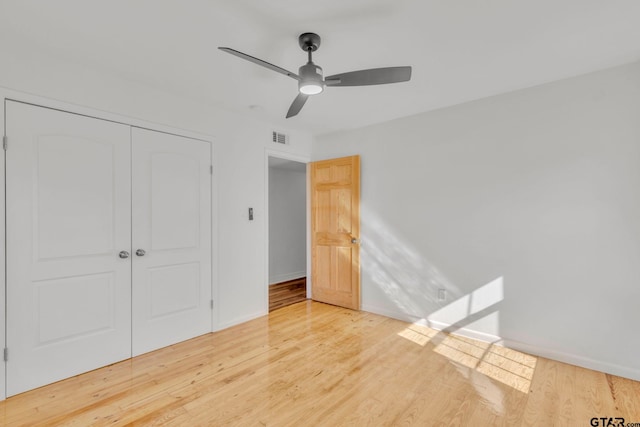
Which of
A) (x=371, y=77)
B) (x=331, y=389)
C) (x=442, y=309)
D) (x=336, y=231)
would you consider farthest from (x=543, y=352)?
(x=371, y=77)

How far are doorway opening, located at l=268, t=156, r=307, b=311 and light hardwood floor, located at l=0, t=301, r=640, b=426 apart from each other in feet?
8.56

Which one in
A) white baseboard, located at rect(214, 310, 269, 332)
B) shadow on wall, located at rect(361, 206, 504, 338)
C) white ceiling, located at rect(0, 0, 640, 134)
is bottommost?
white baseboard, located at rect(214, 310, 269, 332)

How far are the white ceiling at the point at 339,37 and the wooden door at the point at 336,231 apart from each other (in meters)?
1.45

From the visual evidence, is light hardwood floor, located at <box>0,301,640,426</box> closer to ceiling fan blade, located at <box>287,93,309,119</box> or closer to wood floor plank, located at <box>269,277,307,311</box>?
wood floor plank, located at <box>269,277,307,311</box>

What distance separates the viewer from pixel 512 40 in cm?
214

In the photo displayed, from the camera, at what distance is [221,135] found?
346 centimetres

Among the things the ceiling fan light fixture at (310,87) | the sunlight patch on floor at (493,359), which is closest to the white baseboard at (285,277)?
the sunlight patch on floor at (493,359)

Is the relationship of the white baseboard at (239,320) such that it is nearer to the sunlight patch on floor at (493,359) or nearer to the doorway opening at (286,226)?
the doorway opening at (286,226)

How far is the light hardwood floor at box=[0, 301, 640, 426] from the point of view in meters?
1.96

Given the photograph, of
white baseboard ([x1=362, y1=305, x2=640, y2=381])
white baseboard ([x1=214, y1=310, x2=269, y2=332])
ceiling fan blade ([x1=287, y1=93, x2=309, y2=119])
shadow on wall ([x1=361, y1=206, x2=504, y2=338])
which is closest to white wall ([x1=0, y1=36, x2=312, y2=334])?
white baseboard ([x1=214, y1=310, x2=269, y2=332])

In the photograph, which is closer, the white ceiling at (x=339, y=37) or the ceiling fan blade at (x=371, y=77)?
the white ceiling at (x=339, y=37)

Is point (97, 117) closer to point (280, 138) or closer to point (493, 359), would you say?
point (280, 138)

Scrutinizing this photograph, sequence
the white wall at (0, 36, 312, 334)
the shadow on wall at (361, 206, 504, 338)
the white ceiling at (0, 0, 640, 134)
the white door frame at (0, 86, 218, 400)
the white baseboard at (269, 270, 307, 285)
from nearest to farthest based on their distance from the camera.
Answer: the white ceiling at (0, 0, 640, 134)
the white door frame at (0, 86, 218, 400)
the white wall at (0, 36, 312, 334)
the shadow on wall at (361, 206, 504, 338)
the white baseboard at (269, 270, 307, 285)

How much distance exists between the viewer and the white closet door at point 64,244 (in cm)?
221
